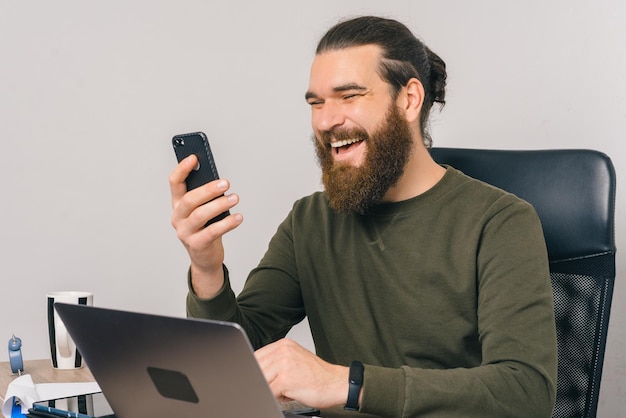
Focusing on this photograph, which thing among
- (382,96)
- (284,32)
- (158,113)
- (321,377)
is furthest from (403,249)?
(284,32)

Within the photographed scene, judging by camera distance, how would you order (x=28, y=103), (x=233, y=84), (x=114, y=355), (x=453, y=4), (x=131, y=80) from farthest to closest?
1. (x=453, y=4)
2. (x=233, y=84)
3. (x=131, y=80)
4. (x=28, y=103)
5. (x=114, y=355)

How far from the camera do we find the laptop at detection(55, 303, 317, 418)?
0.75 metres

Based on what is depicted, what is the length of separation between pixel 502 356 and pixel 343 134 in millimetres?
496

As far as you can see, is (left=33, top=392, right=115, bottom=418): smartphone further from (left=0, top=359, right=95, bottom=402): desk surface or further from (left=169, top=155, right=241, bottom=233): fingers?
(left=169, top=155, right=241, bottom=233): fingers

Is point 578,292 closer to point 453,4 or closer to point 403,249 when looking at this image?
point 403,249

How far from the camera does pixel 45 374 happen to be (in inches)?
53.7

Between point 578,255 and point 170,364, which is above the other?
point 170,364

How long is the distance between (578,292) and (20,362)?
0.96 meters

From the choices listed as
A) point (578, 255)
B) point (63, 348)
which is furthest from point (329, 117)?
point (63, 348)

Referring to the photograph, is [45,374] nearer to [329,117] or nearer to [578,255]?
[329,117]

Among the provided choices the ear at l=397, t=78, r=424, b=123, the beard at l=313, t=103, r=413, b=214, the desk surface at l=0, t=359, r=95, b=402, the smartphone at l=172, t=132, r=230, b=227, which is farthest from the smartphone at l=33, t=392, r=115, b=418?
the ear at l=397, t=78, r=424, b=123

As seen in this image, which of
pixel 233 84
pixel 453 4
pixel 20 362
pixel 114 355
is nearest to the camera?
pixel 114 355

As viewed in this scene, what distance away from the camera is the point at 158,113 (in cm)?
220

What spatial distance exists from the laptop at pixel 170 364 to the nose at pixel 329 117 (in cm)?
64
